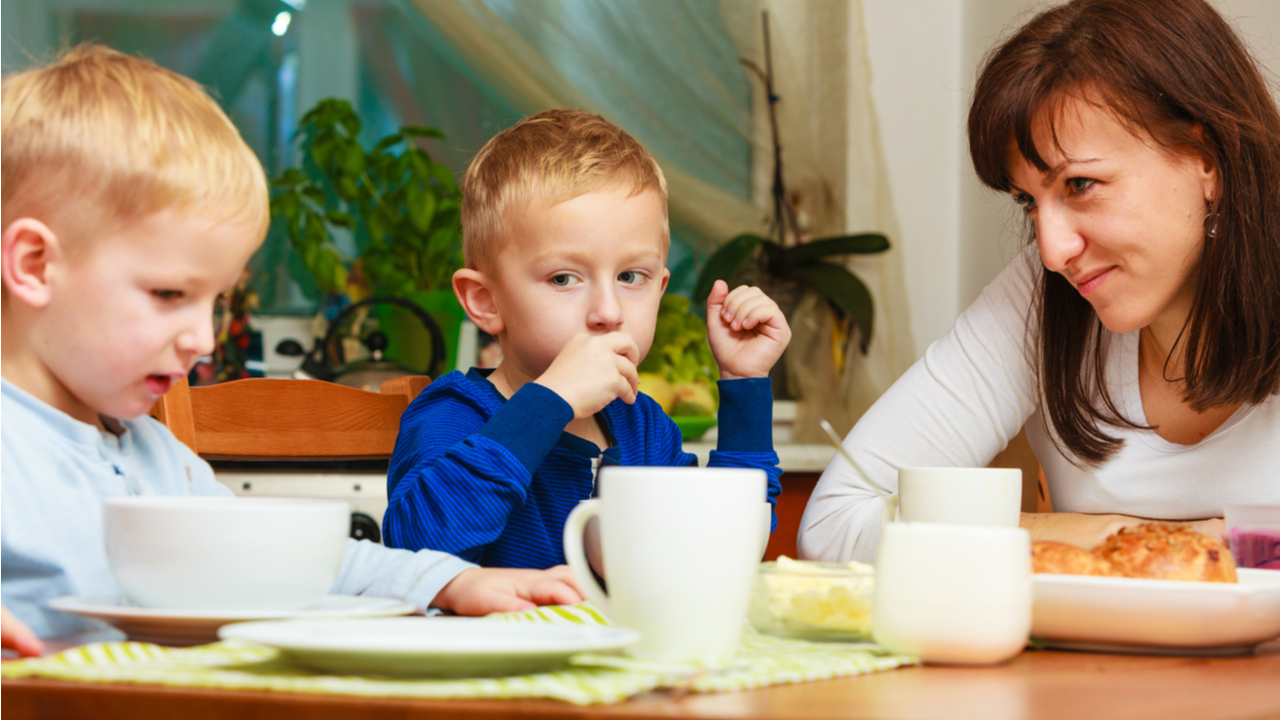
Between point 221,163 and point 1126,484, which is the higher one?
point 221,163

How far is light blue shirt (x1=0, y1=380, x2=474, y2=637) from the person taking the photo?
647 millimetres

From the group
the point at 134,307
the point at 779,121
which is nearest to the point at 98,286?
the point at 134,307

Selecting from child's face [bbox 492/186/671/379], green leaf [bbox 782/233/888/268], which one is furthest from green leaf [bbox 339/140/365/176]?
child's face [bbox 492/186/671/379]

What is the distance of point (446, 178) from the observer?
240cm

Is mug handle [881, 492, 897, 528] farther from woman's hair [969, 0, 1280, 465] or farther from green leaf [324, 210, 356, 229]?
green leaf [324, 210, 356, 229]

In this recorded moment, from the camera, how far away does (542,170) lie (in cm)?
110

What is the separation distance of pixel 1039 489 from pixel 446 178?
4.71 feet

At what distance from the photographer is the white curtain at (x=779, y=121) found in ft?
9.08

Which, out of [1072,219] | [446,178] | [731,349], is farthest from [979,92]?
[446,178]

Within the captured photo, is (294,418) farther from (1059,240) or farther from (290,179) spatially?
(290,179)

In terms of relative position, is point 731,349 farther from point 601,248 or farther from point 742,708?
point 742,708

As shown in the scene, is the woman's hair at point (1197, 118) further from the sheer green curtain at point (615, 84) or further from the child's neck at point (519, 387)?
the sheer green curtain at point (615, 84)

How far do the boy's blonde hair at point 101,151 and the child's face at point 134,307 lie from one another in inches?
0.7

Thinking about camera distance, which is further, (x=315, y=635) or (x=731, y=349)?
(x=731, y=349)
